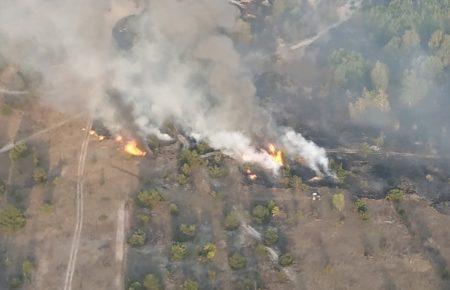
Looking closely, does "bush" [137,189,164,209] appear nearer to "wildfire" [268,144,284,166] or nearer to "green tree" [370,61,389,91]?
"wildfire" [268,144,284,166]

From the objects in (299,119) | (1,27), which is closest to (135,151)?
(299,119)

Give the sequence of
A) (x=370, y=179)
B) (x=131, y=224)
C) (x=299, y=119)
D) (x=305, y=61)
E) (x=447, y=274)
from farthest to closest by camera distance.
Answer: (x=305, y=61) → (x=299, y=119) → (x=370, y=179) → (x=131, y=224) → (x=447, y=274)

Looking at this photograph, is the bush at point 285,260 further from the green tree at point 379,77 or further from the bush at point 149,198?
the green tree at point 379,77

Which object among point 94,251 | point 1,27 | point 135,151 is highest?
point 1,27

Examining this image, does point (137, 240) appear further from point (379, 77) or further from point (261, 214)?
point (379, 77)

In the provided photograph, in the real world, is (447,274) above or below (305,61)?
below

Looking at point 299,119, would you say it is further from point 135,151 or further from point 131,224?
point 131,224

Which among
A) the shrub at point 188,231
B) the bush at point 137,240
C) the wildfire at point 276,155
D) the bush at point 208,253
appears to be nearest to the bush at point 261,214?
the bush at point 208,253
